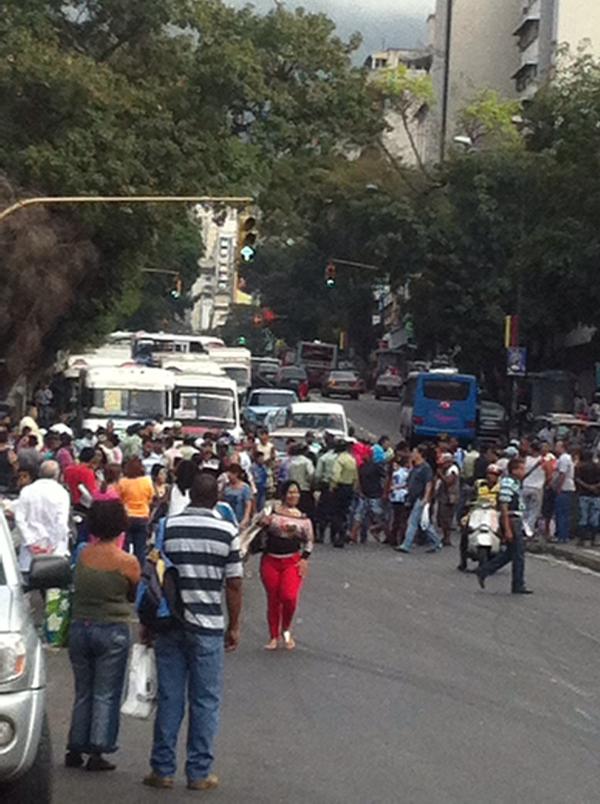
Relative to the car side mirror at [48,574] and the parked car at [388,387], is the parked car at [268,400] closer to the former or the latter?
the parked car at [388,387]

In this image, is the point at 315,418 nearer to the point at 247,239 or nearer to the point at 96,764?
the point at 247,239

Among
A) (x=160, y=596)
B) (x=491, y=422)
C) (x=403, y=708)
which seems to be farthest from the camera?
(x=491, y=422)

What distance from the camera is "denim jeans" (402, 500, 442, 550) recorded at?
30766mm

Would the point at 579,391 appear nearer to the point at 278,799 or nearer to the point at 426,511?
the point at 426,511

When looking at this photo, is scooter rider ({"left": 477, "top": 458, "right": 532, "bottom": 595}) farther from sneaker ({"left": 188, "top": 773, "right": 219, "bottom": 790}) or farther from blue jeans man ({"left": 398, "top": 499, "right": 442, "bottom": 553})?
sneaker ({"left": 188, "top": 773, "right": 219, "bottom": 790})

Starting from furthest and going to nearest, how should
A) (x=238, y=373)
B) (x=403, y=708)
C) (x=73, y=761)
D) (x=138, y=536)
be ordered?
(x=238, y=373) → (x=138, y=536) → (x=403, y=708) → (x=73, y=761)

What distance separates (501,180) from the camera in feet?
218

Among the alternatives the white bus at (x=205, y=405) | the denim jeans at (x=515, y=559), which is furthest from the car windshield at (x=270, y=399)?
the denim jeans at (x=515, y=559)

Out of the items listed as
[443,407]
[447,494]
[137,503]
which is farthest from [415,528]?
[443,407]

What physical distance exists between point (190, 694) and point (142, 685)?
28 centimetres

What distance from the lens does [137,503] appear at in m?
21.2

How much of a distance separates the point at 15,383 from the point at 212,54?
Result: 1064 centimetres

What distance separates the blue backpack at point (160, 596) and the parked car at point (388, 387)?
81724mm

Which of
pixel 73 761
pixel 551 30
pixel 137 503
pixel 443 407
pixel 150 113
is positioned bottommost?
pixel 73 761
